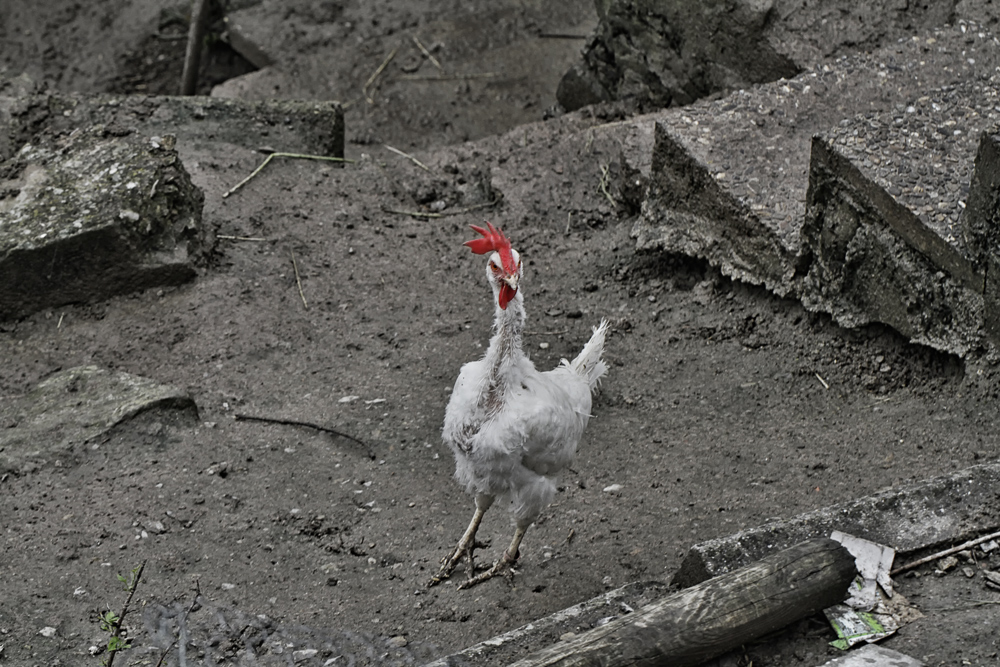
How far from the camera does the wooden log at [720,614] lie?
3086 mm

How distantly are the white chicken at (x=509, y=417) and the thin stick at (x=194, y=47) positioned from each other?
692 cm

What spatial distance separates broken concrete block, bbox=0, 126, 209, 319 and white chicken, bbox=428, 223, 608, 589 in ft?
9.28

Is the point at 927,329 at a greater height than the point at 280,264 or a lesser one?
greater

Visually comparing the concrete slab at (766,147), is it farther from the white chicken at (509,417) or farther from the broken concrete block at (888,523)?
the broken concrete block at (888,523)

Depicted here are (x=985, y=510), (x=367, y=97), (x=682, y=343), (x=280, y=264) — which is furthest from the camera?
(x=367, y=97)

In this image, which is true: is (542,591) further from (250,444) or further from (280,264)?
(280,264)

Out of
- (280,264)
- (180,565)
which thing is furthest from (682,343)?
(180,565)

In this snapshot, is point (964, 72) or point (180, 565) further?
point (964, 72)

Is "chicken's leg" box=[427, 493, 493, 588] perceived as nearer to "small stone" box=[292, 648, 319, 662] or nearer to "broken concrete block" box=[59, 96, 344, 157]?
"small stone" box=[292, 648, 319, 662]

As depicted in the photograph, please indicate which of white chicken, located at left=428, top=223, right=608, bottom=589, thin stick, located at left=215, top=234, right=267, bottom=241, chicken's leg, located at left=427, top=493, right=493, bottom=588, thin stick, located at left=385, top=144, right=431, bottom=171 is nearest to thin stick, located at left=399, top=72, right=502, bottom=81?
thin stick, located at left=385, top=144, right=431, bottom=171

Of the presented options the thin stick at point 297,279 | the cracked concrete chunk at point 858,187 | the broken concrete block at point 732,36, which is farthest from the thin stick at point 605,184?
the thin stick at point 297,279

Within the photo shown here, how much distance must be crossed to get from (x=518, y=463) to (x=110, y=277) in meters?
3.28

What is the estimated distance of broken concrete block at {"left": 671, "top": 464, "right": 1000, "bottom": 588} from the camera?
3.60 meters

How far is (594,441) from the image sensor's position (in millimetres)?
5324
